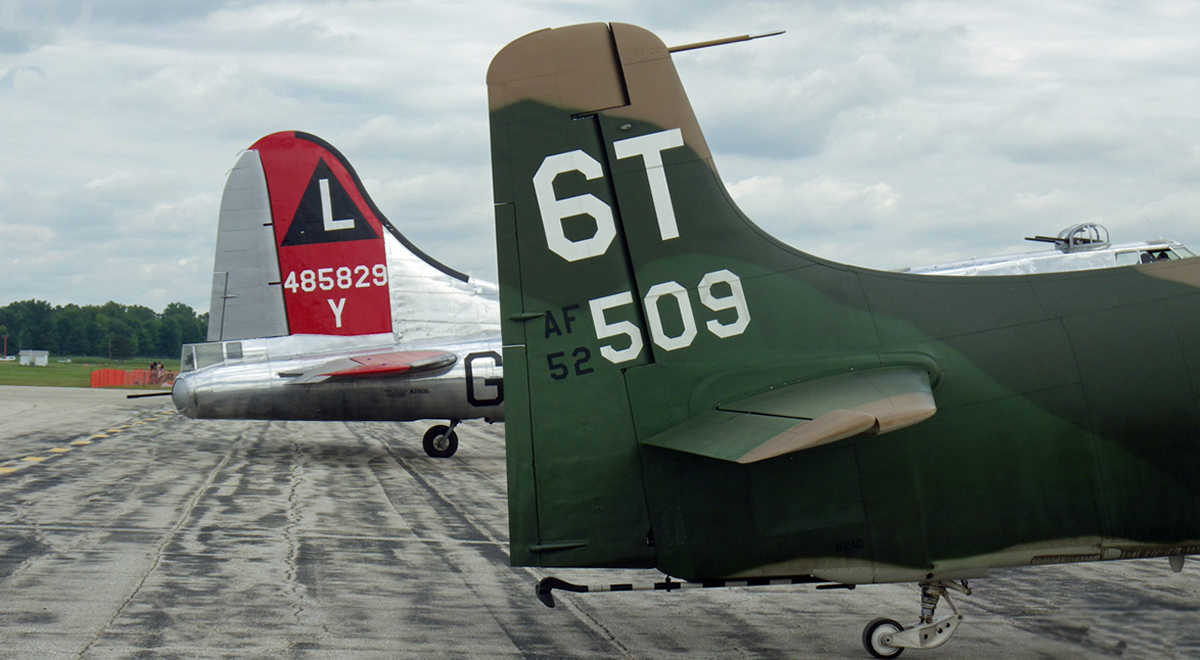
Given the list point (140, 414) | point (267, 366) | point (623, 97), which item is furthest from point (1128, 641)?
point (140, 414)

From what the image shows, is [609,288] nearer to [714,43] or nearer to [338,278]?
[714,43]

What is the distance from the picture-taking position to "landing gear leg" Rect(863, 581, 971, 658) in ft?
19.3

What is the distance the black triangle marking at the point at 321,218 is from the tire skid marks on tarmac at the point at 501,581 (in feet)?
22.5

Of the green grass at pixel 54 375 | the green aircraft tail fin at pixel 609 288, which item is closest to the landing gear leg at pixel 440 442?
the green aircraft tail fin at pixel 609 288

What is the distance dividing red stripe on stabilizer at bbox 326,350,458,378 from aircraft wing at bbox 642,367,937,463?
45.0 ft

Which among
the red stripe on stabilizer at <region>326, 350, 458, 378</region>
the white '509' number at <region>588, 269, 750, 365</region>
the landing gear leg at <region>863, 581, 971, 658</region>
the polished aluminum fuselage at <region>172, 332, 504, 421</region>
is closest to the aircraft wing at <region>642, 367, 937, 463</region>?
the white '509' number at <region>588, 269, 750, 365</region>

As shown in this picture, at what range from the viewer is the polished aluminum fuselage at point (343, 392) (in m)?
19.0

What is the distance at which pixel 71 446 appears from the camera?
816 inches

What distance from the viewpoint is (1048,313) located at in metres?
6.00

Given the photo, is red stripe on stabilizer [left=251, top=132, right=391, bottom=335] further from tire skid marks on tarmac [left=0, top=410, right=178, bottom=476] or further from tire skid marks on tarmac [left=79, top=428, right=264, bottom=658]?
tire skid marks on tarmac [left=0, top=410, right=178, bottom=476]

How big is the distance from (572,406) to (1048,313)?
120 inches

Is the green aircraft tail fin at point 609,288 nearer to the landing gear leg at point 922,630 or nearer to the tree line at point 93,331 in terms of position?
the landing gear leg at point 922,630

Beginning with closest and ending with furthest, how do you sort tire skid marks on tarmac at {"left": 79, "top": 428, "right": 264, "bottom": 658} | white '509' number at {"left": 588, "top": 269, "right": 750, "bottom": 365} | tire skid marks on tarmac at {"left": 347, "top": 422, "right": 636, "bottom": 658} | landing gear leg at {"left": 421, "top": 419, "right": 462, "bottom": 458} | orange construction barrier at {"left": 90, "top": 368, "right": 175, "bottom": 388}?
1. white '509' number at {"left": 588, "top": 269, "right": 750, "bottom": 365}
2. tire skid marks on tarmac at {"left": 347, "top": 422, "right": 636, "bottom": 658}
3. tire skid marks on tarmac at {"left": 79, "top": 428, "right": 264, "bottom": 658}
4. landing gear leg at {"left": 421, "top": 419, "right": 462, "bottom": 458}
5. orange construction barrier at {"left": 90, "top": 368, "right": 175, "bottom": 388}

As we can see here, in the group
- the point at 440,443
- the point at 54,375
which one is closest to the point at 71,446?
the point at 440,443
